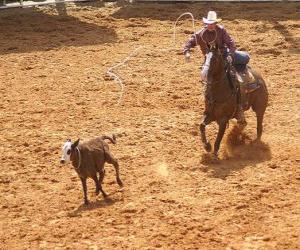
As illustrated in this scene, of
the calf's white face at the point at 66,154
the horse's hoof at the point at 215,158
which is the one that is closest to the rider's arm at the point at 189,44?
the horse's hoof at the point at 215,158

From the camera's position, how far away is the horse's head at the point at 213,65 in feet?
28.4

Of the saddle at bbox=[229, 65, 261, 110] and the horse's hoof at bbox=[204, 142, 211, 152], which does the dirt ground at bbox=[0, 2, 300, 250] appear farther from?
the saddle at bbox=[229, 65, 261, 110]

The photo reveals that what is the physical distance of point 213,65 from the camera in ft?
28.6

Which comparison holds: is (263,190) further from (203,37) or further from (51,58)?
(51,58)

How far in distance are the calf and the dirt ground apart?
1.21ft

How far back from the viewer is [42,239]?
7.23m

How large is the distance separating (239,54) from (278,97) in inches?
100

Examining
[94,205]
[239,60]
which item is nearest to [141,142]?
[239,60]

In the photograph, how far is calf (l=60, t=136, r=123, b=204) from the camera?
24.6 feet

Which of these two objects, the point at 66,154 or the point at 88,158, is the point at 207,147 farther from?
the point at 66,154

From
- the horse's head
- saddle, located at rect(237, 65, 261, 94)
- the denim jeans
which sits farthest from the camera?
the denim jeans

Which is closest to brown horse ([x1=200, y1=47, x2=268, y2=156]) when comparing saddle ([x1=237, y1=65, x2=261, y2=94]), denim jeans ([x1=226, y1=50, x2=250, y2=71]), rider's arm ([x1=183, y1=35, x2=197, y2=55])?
saddle ([x1=237, y1=65, x2=261, y2=94])

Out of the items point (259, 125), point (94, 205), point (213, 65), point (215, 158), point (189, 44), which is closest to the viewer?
point (94, 205)

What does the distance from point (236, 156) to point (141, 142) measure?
59.5 inches
